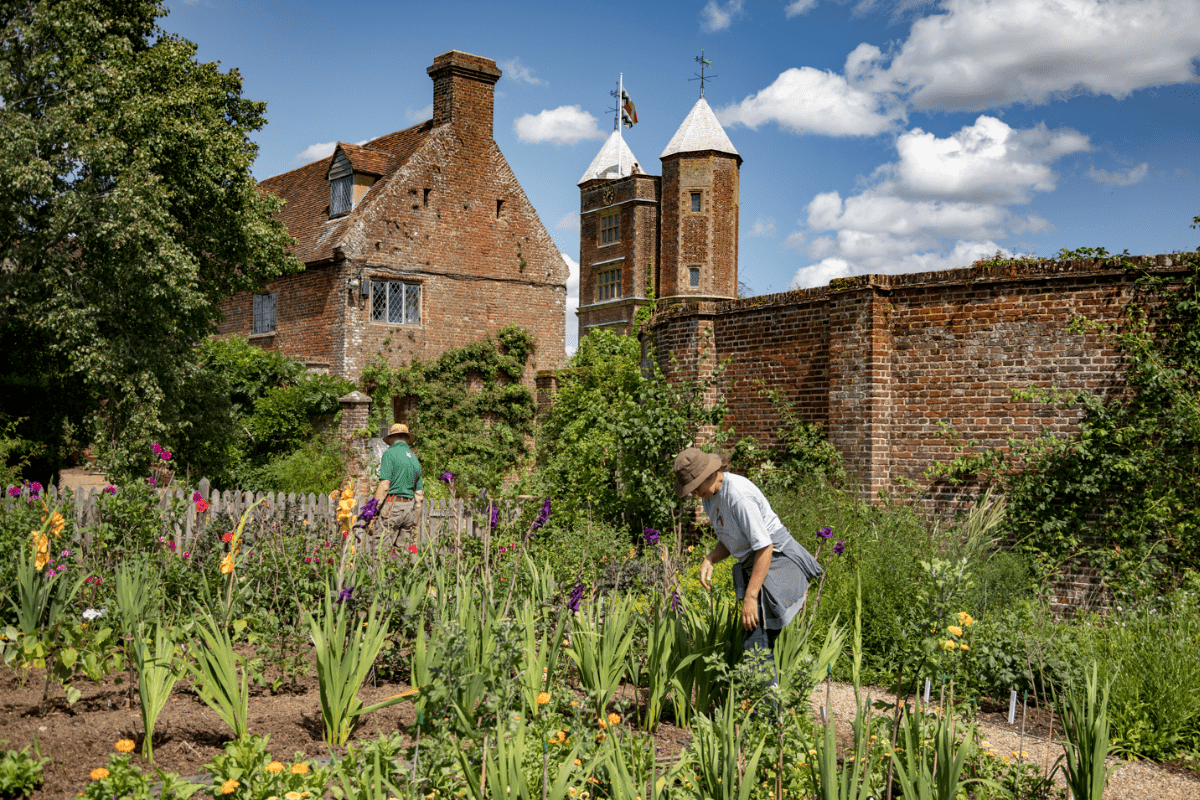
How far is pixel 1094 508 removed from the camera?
26.7 feet

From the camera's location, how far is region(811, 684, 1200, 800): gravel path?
4137mm

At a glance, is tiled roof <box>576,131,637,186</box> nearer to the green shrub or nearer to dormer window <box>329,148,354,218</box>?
dormer window <box>329,148,354,218</box>

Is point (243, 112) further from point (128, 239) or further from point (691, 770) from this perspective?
point (691, 770)

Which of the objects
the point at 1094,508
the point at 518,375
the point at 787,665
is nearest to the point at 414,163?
the point at 518,375

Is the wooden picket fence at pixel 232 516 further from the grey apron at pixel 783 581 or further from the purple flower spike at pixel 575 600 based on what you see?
the grey apron at pixel 783 581

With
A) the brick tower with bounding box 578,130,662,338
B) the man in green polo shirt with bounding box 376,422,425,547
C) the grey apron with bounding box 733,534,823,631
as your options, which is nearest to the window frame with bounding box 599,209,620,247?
the brick tower with bounding box 578,130,662,338

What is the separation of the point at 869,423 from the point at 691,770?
20.8ft

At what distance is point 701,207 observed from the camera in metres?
34.0

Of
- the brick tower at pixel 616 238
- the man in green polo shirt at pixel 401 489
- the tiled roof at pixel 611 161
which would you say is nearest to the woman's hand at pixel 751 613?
the man in green polo shirt at pixel 401 489

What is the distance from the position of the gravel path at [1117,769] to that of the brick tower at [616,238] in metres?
30.4

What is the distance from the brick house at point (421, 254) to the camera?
20.4 metres

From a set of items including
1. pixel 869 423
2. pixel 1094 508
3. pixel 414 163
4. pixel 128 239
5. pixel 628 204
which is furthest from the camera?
pixel 628 204

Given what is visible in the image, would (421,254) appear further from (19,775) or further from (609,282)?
(609,282)

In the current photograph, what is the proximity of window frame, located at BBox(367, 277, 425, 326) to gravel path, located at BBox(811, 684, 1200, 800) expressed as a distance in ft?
56.1
